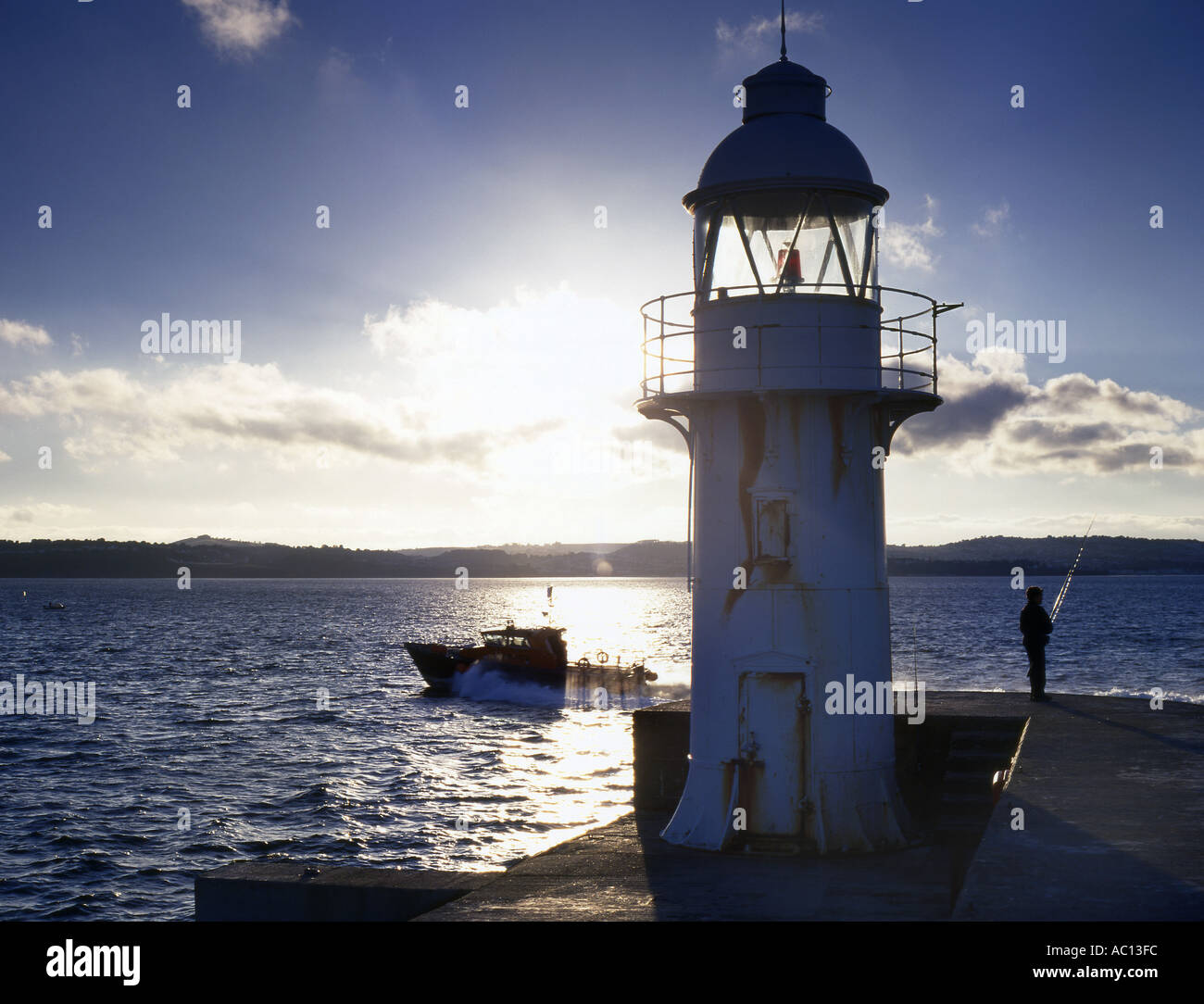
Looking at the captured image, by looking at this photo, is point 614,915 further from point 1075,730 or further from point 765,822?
point 1075,730

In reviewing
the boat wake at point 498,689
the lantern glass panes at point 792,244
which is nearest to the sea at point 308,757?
the boat wake at point 498,689

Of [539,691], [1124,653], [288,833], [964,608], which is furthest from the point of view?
[964,608]

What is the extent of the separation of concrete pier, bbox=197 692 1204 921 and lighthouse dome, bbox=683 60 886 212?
710 centimetres

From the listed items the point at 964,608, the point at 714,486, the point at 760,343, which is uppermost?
the point at 760,343

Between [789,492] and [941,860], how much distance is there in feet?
14.4

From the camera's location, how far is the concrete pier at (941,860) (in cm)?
846

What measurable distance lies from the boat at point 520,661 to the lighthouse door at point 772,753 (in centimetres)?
4030

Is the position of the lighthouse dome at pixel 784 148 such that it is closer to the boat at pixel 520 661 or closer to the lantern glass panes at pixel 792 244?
the lantern glass panes at pixel 792 244

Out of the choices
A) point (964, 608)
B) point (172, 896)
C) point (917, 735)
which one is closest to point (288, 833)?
point (172, 896)

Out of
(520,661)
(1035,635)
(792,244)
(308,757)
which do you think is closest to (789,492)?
(792,244)

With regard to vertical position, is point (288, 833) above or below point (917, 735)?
below

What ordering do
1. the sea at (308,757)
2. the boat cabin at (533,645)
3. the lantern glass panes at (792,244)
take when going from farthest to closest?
1. the boat cabin at (533,645)
2. the sea at (308,757)
3. the lantern glass panes at (792,244)

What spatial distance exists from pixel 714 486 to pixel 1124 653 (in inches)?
2658
